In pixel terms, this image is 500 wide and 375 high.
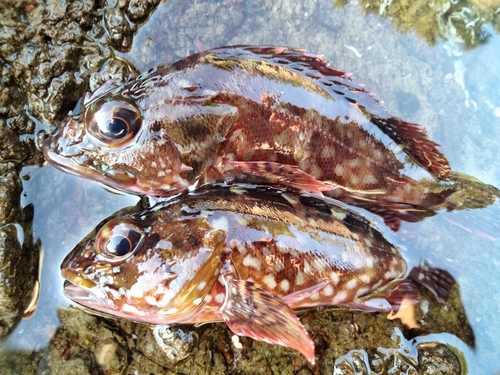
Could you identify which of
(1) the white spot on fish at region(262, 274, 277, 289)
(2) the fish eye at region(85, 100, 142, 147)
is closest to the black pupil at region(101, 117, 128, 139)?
(2) the fish eye at region(85, 100, 142, 147)

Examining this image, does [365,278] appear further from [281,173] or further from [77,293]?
[77,293]

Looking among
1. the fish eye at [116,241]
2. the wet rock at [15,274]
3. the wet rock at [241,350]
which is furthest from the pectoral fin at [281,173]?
the wet rock at [15,274]

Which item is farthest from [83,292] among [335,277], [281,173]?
[335,277]

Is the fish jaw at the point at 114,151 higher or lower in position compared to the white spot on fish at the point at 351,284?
higher

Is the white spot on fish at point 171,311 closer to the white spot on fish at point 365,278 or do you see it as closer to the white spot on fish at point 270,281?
the white spot on fish at point 270,281

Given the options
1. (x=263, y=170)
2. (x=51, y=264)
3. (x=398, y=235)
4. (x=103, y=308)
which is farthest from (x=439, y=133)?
(x=51, y=264)

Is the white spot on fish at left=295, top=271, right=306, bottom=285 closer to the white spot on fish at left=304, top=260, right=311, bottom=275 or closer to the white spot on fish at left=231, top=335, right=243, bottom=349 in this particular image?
the white spot on fish at left=304, top=260, right=311, bottom=275
